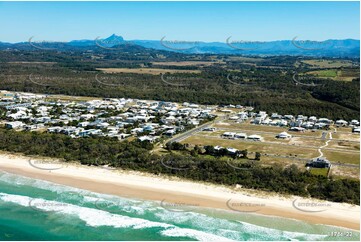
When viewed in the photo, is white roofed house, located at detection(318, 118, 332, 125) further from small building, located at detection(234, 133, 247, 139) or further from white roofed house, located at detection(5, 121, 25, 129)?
white roofed house, located at detection(5, 121, 25, 129)

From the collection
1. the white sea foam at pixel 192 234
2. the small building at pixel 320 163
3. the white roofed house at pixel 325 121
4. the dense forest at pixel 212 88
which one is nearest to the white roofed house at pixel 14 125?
the dense forest at pixel 212 88

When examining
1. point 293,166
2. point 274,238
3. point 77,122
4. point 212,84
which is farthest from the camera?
point 212,84

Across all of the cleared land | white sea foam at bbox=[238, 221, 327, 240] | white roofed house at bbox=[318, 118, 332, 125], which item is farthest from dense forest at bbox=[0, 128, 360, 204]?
white roofed house at bbox=[318, 118, 332, 125]

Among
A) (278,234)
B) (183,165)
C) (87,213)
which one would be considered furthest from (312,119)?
(87,213)

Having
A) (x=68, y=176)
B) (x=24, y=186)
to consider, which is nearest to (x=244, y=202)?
(x=68, y=176)

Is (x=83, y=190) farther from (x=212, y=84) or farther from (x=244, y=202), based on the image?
(x=212, y=84)

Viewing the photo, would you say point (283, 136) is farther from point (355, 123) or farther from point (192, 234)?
point (192, 234)
